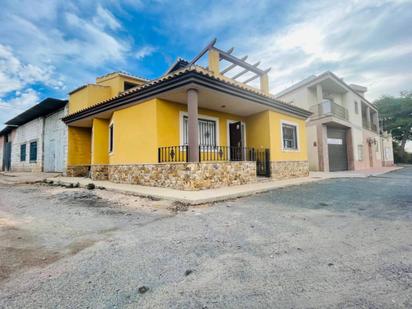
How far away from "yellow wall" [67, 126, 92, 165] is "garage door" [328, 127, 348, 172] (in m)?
17.6

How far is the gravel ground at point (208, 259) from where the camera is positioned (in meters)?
1.58

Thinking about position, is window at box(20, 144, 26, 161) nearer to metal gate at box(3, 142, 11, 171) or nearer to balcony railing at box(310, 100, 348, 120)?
metal gate at box(3, 142, 11, 171)

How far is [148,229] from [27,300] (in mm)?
1764

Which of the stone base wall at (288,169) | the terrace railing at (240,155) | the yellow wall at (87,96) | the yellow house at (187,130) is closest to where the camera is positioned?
the yellow house at (187,130)

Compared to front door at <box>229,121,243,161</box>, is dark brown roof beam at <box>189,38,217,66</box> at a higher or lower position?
higher

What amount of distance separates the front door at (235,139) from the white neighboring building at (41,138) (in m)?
10.2

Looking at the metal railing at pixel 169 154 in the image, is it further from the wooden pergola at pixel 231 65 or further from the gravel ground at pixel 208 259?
the wooden pergola at pixel 231 65

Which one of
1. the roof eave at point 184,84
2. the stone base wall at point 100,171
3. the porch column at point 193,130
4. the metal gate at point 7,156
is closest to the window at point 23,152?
the metal gate at point 7,156

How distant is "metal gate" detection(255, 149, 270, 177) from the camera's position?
32.3 feet

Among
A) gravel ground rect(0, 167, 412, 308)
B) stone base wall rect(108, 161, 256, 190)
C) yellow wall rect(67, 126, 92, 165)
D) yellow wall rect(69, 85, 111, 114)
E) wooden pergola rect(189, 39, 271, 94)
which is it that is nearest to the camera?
gravel ground rect(0, 167, 412, 308)

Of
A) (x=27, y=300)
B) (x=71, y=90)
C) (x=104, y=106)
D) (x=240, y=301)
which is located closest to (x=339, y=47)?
(x=104, y=106)

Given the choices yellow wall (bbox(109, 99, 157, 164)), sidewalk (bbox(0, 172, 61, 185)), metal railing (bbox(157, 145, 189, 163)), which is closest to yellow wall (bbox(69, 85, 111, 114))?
yellow wall (bbox(109, 99, 157, 164))

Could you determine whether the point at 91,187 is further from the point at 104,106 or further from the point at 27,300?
the point at 27,300

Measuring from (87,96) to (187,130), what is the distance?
7.61 m
